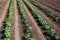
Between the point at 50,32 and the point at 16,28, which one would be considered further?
the point at 16,28

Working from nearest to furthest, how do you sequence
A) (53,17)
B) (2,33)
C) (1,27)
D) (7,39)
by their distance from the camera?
1. (7,39)
2. (2,33)
3. (1,27)
4. (53,17)

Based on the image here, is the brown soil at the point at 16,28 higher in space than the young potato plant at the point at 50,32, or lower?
lower

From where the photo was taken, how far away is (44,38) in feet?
52.2

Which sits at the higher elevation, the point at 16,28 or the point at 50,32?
the point at 50,32

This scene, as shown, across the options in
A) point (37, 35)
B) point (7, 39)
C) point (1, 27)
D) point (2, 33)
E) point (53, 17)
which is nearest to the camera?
point (7, 39)

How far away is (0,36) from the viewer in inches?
672

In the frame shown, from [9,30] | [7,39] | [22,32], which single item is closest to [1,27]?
[9,30]

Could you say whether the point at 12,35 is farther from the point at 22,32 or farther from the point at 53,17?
the point at 53,17

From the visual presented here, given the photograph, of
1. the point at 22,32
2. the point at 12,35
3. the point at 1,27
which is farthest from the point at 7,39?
the point at 1,27

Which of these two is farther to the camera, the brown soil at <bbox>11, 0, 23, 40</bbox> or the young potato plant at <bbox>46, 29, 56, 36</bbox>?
the brown soil at <bbox>11, 0, 23, 40</bbox>

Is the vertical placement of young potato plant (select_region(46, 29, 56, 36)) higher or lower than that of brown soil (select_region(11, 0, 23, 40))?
higher

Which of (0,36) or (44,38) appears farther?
(0,36)

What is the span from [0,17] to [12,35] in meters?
7.21

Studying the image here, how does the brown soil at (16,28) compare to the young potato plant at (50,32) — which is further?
the brown soil at (16,28)
